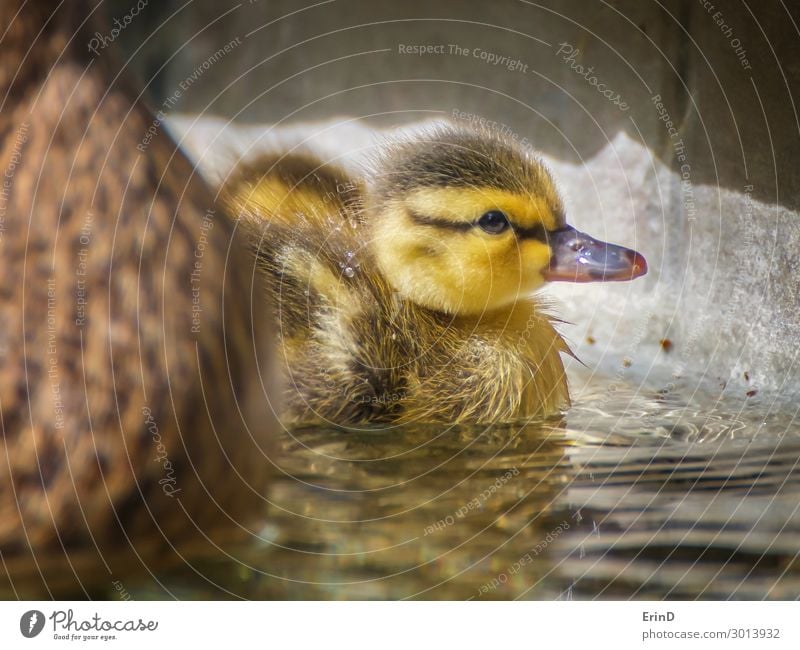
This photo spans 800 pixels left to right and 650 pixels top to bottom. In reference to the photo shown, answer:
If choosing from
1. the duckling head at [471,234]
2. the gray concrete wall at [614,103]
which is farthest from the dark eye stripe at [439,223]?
the gray concrete wall at [614,103]

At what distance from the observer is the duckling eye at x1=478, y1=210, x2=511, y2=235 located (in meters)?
0.63

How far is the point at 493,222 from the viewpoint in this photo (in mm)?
635

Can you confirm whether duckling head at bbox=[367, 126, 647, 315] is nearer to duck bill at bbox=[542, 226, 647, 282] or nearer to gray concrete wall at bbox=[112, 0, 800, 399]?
duck bill at bbox=[542, 226, 647, 282]

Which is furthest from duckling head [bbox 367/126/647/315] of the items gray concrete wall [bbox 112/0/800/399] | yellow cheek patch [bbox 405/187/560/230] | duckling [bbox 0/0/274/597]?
duckling [bbox 0/0/274/597]

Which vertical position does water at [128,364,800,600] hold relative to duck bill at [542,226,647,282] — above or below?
below

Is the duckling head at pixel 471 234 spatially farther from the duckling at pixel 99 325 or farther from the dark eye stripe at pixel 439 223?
the duckling at pixel 99 325

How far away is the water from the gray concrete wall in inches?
6.4

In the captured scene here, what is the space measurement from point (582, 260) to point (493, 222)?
0.25 ft

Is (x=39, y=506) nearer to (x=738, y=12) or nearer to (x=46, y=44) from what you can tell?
(x=46, y=44)

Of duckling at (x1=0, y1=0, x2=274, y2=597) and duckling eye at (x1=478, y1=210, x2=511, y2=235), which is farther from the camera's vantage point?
duckling eye at (x1=478, y1=210, x2=511, y2=235)

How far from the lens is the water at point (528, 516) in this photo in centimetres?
41

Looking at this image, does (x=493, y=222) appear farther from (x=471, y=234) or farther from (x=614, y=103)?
(x=614, y=103)

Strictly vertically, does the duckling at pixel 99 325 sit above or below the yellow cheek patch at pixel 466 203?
below
